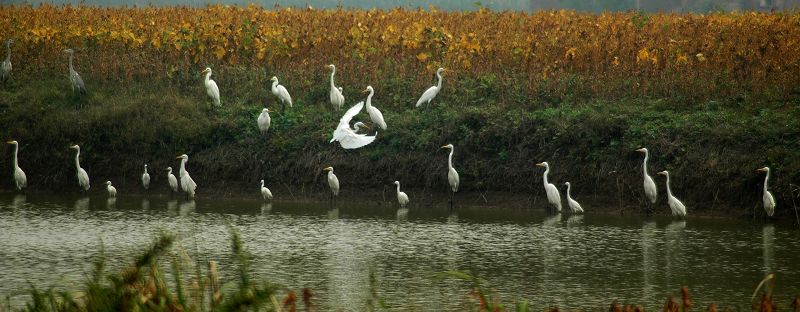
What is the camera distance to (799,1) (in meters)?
36.4

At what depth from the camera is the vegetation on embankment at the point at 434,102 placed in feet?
52.5

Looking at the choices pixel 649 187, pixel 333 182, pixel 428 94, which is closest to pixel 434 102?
pixel 428 94

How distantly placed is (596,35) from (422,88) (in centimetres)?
366

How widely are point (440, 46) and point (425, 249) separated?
901 cm

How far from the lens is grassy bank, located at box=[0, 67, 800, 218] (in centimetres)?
1549

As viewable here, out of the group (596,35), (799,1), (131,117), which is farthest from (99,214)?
(799,1)

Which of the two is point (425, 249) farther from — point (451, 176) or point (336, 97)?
point (336, 97)

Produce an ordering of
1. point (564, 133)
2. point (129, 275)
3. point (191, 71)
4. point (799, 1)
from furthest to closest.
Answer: point (799, 1)
point (191, 71)
point (564, 133)
point (129, 275)

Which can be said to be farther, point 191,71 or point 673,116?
point 191,71

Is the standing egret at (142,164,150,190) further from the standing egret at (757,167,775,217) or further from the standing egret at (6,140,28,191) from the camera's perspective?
the standing egret at (757,167,775,217)

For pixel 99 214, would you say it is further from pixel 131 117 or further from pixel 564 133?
pixel 564 133

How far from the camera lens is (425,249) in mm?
12258

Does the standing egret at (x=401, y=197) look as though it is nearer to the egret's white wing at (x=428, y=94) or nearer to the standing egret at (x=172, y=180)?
the egret's white wing at (x=428, y=94)

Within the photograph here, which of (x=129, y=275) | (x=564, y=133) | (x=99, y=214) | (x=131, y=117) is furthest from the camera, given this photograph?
(x=131, y=117)
